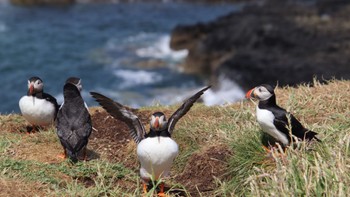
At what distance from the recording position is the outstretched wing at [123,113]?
20.8ft

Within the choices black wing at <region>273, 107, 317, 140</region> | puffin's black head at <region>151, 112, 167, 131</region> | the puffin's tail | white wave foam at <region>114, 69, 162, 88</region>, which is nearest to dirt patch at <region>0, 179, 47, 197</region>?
puffin's black head at <region>151, 112, 167, 131</region>

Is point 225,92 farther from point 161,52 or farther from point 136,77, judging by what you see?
Answer: point 161,52

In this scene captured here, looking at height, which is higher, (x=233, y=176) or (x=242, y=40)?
(x=233, y=176)

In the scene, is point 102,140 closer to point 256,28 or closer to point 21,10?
point 256,28

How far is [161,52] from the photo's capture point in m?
26.5

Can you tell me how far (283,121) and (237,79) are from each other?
13.9 m

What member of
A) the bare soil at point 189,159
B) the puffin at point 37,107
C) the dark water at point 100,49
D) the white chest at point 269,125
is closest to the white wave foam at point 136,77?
the dark water at point 100,49

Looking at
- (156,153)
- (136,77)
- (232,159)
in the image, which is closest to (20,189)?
(156,153)

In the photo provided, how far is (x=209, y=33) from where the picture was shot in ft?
83.0

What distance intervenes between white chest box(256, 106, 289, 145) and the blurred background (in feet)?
37.2

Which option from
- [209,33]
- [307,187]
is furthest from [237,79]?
[307,187]

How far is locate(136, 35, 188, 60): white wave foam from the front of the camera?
84.3 feet

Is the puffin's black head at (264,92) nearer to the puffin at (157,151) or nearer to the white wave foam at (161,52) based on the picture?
the puffin at (157,151)

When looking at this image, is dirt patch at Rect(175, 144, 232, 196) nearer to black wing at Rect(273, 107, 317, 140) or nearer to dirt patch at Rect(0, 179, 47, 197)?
black wing at Rect(273, 107, 317, 140)
